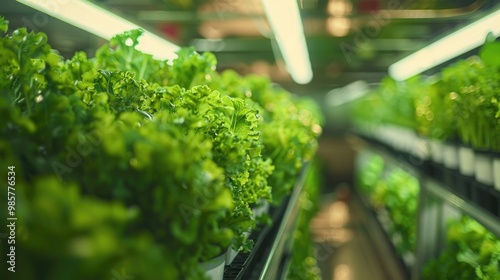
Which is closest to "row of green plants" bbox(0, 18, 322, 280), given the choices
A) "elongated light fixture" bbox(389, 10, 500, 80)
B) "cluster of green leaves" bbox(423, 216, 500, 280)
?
"cluster of green leaves" bbox(423, 216, 500, 280)

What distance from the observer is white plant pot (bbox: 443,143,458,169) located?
9.55 ft

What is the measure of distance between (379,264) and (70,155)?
16.4 feet

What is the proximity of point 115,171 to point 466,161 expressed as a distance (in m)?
2.31

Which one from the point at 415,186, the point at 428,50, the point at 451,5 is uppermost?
the point at 451,5

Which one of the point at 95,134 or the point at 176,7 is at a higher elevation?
the point at 176,7

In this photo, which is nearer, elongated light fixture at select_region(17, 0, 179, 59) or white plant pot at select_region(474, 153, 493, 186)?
elongated light fixture at select_region(17, 0, 179, 59)

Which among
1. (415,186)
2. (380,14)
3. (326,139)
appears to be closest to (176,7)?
(380,14)

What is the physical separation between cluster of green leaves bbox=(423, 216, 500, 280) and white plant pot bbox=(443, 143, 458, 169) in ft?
1.10

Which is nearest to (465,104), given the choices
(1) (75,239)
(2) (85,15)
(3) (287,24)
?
(3) (287,24)

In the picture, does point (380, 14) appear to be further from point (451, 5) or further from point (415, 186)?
point (415, 186)

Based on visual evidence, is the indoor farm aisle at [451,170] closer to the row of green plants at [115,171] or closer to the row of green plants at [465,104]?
the row of green plants at [465,104]

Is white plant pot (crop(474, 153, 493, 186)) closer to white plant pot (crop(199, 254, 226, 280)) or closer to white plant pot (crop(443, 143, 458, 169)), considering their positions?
white plant pot (crop(443, 143, 458, 169))

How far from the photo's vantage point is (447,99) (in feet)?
9.18

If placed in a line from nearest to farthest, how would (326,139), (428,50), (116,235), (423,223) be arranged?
1. (116,235)
2. (423,223)
3. (428,50)
4. (326,139)
